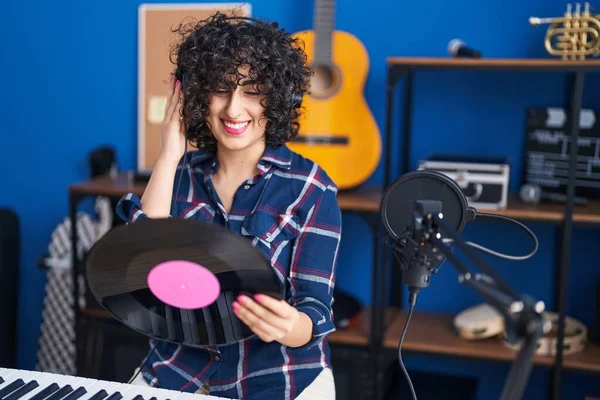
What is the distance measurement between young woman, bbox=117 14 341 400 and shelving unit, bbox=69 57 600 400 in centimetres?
72

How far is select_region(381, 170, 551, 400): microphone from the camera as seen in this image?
0.62m

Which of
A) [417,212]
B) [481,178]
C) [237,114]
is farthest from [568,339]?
[417,212]

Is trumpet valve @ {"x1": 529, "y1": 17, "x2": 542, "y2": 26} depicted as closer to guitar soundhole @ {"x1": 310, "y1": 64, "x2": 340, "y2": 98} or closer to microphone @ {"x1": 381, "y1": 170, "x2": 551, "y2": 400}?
guitar soundhole @ {"x1": 310, "y1": 64, "x2": 340, "y2": 98}

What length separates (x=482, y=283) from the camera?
2.28 feet

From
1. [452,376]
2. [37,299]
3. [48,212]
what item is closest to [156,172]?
[452,376]

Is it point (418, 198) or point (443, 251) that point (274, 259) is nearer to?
point (418, 198)

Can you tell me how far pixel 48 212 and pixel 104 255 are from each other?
6.58ft

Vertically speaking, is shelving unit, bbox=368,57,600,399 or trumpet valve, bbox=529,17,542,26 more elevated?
trumpet valve, bbox=529,17,542,26

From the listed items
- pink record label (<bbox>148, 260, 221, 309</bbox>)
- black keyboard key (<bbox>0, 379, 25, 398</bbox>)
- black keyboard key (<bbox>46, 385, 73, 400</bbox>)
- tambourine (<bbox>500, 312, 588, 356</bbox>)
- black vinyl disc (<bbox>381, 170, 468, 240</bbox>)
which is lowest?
tambourine (<bbox>500, 312, 588, 356</bbox>)

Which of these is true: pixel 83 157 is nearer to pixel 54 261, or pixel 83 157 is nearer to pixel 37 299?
pixel 54 261

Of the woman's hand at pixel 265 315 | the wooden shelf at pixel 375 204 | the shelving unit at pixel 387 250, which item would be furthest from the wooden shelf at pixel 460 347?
the woman's hand at pixel 265 315

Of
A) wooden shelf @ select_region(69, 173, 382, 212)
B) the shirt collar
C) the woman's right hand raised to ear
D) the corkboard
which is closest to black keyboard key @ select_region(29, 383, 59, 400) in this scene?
the woman's right hand raised to ear

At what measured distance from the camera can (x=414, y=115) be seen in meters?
2.43

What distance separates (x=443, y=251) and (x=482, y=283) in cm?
12
